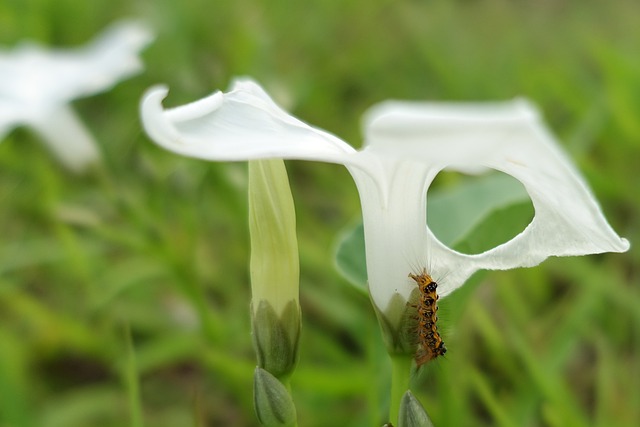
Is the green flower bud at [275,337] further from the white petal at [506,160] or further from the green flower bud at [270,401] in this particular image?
the white petal at [506,160]

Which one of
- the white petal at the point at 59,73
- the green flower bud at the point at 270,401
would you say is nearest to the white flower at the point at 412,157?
the green flower bud at the point at 270,401

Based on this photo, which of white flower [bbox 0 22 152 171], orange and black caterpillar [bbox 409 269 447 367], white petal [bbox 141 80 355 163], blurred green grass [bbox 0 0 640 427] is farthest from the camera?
white flower [bbox 0 22 152 171]

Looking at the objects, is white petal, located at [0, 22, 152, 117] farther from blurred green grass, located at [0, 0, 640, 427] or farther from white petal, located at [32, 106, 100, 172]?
blurred green grass, located at [0, 0, 640, 427]

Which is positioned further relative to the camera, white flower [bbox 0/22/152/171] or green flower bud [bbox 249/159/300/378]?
→ white flower [bbox 0/22/152/171]

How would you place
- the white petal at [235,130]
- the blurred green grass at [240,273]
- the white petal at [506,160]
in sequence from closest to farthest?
the white petal at [506,160] → the white petal at [235,130] → the blurred green grass at [240,273]

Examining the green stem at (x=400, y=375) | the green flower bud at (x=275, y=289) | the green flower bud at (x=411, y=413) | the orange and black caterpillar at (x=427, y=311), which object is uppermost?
the green flower bud at (x=275, y=289)

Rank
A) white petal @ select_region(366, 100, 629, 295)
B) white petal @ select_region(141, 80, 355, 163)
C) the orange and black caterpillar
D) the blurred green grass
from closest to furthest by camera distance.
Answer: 1. white petal @ select_region(366, 100, 629, 295)
2. white petal @ select_region(141, 80, 355, 163)
3. the orange and black caterpillar
4. the blurred green grass

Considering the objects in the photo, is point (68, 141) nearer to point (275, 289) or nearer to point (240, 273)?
point (240, 273)

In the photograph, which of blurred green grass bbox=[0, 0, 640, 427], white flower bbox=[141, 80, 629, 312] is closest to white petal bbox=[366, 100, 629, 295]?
white flower bbox=[141, 80, 629, 312]
